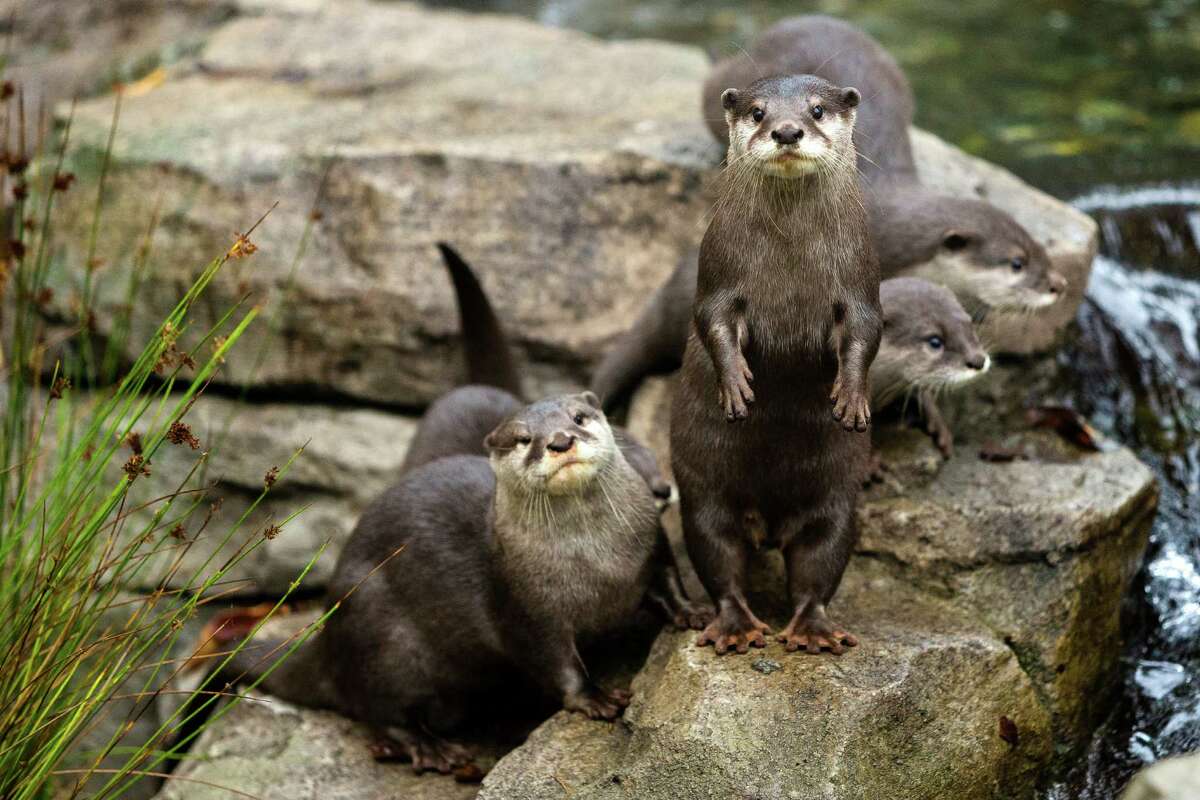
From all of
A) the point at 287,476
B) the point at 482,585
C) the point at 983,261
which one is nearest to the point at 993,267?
the point at 983,261

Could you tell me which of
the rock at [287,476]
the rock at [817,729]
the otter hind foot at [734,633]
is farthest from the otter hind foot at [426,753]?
the rock at [287,476]

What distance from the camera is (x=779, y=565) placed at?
306cm

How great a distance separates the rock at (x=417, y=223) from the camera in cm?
425

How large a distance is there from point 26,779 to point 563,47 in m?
3.90

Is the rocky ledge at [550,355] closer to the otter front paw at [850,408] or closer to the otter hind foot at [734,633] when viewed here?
the otter hind foot at [734,633]

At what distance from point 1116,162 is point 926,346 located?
2.54 metres

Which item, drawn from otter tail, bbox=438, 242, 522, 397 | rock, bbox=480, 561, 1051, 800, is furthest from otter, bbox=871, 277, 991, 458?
otter tail, bbox=438, 242, 522, 397

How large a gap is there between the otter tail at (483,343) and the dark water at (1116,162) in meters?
1.06

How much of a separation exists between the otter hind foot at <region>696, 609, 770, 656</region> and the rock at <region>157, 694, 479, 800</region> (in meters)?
0.67

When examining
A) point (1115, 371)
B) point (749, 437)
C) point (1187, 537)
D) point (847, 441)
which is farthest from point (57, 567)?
point (1115, 371)

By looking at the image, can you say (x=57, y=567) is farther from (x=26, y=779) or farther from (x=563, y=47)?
(x=563, y=47)

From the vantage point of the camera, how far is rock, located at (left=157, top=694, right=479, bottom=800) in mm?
3039

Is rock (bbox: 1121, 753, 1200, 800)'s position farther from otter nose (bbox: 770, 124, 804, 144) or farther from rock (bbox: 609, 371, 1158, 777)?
otter nose (bbox: 770, 124, 804, 144)

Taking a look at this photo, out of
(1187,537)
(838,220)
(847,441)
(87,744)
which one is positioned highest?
(838,220)
